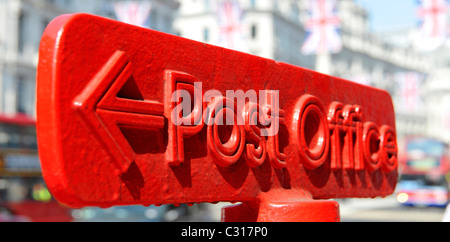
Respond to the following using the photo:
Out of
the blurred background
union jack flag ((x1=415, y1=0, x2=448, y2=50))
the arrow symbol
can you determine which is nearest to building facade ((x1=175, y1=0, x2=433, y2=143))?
the blurred background

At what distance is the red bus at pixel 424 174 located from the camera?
2572 cm

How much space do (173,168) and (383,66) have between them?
212 feet

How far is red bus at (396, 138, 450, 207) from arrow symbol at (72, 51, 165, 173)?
84.7 ft

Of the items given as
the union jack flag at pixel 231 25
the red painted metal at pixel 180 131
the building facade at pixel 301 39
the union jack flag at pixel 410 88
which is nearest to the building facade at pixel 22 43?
the union jack flag at pixel 231 25

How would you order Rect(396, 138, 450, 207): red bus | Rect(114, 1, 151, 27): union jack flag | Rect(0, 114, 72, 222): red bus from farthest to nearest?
1. Rect(396, 138, 450, 207): red bus
2. Rect(114, 1, 151, 27): union jack flag
3. Rect(0, 114, 72, 222): red bus

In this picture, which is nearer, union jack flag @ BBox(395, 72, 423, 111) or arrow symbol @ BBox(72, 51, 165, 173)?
arrow symbol @ BBox(72, 51, 165, 173)

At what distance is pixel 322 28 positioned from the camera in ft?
55.6

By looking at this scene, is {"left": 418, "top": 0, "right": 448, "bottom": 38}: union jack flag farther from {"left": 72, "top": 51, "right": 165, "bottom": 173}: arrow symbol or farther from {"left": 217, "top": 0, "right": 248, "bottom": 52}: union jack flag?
{"left": 72, "top": 51, "right": 165, "bottom": 173}: arrow symbol

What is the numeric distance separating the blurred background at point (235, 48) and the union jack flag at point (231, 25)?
4 centimetres

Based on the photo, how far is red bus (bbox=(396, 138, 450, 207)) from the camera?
1013 inches
